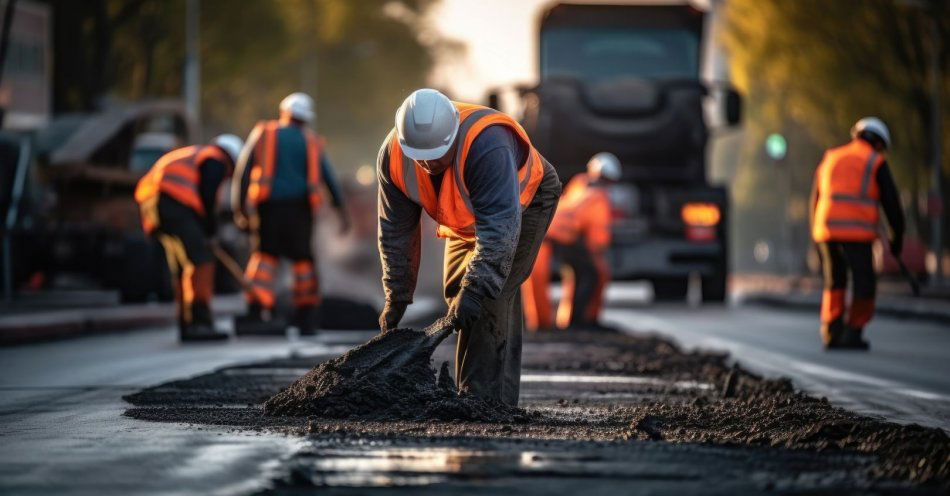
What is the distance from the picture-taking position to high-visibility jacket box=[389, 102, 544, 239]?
773 cm

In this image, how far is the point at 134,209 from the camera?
2098 centimetres

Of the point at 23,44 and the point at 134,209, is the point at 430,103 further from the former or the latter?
the point at 23,44

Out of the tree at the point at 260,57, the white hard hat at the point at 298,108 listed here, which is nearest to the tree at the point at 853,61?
the tree at the point at 260,57

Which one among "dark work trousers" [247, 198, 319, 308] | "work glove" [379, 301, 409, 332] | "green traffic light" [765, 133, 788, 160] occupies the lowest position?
"work glove" [379, 301, 409, 332]

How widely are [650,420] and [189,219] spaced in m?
7.19

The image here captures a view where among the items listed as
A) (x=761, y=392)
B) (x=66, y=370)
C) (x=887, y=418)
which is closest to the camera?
(x=887, y=418)

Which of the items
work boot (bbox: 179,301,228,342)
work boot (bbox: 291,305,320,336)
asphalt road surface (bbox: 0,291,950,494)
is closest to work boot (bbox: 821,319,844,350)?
asphalt road surface (bbox: 0,291,950,494)

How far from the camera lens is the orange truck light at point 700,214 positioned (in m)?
22.6

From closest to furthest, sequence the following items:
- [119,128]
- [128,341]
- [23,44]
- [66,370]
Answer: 1. [66,370]
2. [128,341]
3. [119,128]
4. [23,44]

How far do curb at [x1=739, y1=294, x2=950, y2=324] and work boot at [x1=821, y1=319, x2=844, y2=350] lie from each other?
228 inches

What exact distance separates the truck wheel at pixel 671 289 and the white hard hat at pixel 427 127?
17.3m

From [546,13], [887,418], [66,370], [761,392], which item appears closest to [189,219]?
[66,370]

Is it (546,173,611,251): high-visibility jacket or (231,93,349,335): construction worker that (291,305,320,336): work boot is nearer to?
(231,93,349,335): construction worker

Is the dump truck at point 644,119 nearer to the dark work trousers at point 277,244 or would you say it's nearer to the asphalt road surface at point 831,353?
the asphalt road surface at point 831,353
